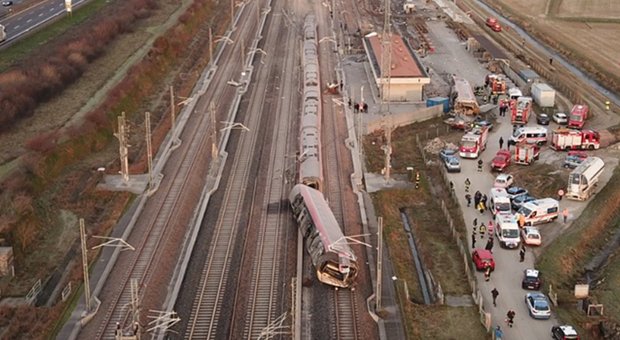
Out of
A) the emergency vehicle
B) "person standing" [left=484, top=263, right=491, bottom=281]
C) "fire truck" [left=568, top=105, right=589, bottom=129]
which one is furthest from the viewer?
"fire truck" [left=568, top=105, right=589, bottom=129]

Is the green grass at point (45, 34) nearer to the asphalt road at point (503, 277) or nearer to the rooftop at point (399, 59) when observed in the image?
the rooftop at point (399, 59)

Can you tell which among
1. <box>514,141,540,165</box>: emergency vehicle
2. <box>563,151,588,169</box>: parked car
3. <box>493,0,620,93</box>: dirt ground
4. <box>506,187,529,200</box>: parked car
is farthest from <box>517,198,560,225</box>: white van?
<box>493,0,620,93</box>: dirt ground

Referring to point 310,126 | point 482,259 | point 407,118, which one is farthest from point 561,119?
point 482,259

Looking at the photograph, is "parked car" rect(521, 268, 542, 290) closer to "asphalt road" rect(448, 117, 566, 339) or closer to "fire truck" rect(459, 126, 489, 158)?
"asphalt road" rect(448, 117, 566, 339)

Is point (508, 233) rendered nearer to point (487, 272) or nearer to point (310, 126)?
point (487, 272)

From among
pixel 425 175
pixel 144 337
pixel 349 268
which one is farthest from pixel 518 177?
pixel 144 337
